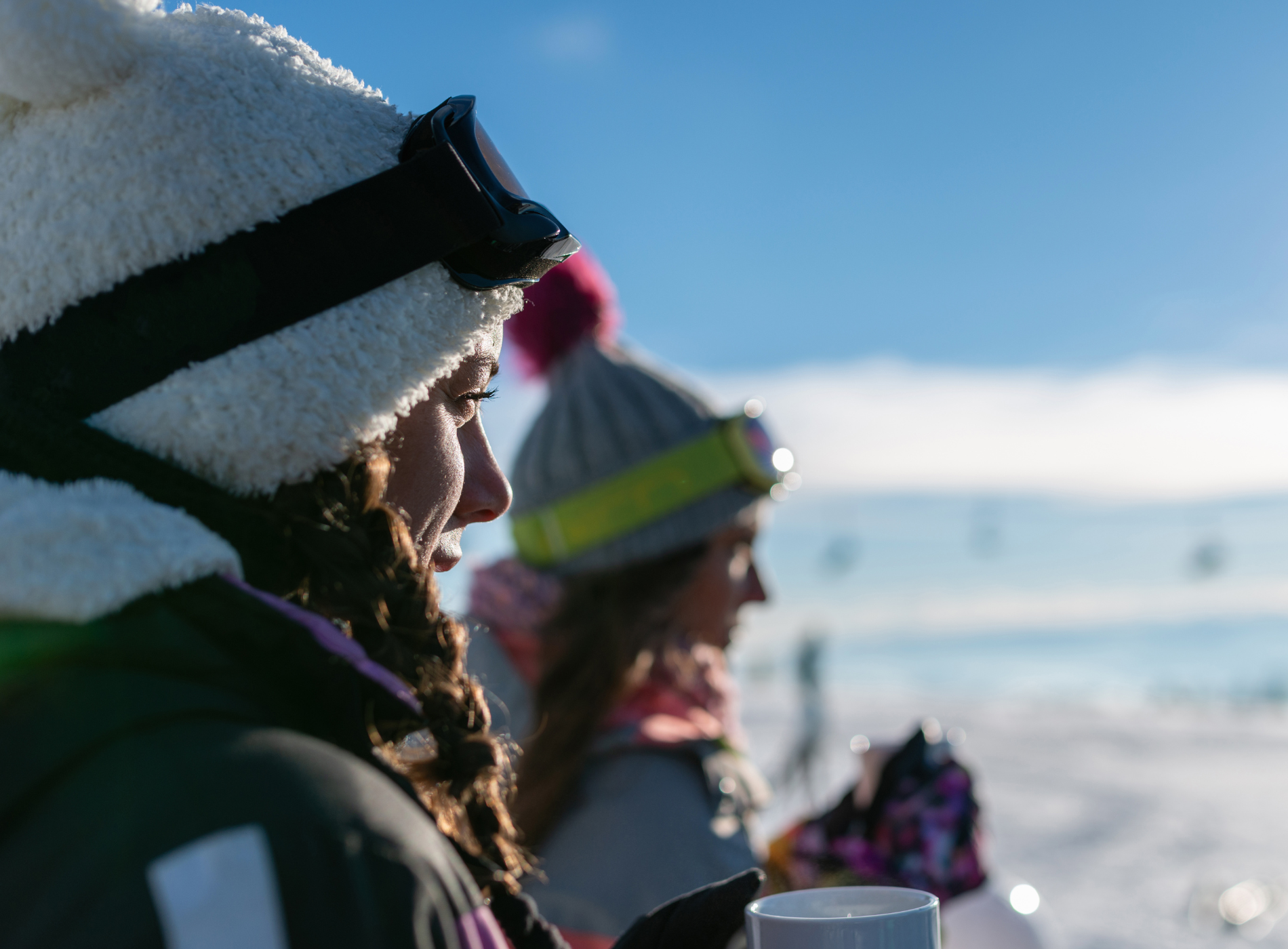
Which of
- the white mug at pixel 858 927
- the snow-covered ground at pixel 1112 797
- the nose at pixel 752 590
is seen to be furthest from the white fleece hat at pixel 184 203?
the nose at pixel 752 590

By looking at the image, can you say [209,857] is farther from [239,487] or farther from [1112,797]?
[1112,797]

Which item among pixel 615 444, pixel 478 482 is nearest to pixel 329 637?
pixel 478 482

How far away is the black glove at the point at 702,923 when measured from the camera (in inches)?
41.6

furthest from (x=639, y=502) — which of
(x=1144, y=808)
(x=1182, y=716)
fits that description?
(x=1182, y=716)

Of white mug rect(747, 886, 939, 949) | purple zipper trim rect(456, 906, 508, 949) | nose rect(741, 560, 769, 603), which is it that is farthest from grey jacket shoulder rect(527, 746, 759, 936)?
purple zipper trim rect(456, 906, 508, 949)

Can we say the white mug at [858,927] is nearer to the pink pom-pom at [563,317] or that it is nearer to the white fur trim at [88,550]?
the white fur trim at [88,550]

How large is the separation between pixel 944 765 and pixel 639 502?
1.08 metres

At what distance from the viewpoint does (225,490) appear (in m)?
0.89

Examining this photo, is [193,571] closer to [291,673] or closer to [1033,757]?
[291,673]

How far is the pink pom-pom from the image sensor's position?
3232 mm

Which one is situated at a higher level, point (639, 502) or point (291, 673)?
point (639, 502)

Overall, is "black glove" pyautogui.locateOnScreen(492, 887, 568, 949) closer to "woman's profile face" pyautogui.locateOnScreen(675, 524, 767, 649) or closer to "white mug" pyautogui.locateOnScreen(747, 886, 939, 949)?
"white mug" pyautogui.locateOnScreen(747, 886, 939, 949)

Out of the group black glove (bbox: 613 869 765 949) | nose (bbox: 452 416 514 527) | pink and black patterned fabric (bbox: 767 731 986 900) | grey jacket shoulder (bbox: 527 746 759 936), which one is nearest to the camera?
black glove (bbox: 613 869 765 949)

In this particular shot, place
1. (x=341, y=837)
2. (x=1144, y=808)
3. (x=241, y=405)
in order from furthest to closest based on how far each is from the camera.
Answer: (x=1144, y=808) → (x=241, y=405) → (x=341, y=837)
